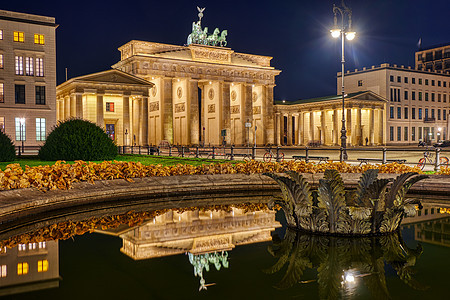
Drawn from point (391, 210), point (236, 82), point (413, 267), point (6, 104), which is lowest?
point (413, 267)

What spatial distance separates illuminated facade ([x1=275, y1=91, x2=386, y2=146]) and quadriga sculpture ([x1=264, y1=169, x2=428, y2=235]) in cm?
7218

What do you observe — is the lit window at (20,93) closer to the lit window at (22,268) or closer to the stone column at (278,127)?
the lit window at (22,268)

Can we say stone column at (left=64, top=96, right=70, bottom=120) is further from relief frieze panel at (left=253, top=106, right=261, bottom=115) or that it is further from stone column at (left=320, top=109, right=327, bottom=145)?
stone column at (left=320, top=109, right=327, bottom=145)

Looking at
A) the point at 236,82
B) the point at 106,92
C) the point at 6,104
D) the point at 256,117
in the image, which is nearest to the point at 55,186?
the point at 6,104

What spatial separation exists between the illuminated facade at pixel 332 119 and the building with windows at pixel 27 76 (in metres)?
47.5

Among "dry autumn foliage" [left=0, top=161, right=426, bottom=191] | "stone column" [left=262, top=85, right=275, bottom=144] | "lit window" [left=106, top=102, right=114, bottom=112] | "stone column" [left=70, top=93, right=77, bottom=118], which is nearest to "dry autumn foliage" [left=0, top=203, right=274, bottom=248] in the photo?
"dry autumn foliage" [left=0, top=161, right=426, bottom=191]

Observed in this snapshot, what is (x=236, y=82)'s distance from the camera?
78.6 m

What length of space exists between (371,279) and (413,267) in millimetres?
1045

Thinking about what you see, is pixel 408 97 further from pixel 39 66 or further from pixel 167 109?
pixel 39 66

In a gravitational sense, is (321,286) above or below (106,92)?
below

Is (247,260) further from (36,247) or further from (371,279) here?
(36,247)

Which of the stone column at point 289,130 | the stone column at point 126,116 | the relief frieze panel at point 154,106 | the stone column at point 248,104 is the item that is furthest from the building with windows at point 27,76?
the stone column at point 289,130

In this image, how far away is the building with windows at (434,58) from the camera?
121062 millimetres

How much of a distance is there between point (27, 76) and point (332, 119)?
192 feet
